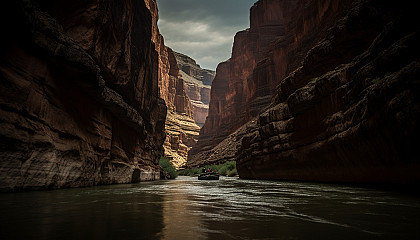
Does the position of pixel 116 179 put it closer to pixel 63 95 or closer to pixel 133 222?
pixel 63 95

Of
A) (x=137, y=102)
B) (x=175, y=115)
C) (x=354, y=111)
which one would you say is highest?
(x=175, y=115)

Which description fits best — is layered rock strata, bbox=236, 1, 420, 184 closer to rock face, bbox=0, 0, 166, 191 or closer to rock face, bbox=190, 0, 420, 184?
rock face, bbox=190, 0, 420, 184

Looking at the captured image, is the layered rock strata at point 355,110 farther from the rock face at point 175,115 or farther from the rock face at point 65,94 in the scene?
the rock face at point 175,115

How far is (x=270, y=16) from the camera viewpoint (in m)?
75.6

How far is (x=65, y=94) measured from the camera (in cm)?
1023

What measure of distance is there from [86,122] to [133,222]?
10.4 metres

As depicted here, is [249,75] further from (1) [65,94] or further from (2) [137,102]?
(1) [65,94]

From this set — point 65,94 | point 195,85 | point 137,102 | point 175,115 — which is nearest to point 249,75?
point 175,115

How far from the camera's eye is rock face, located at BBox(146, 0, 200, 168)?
76125mm

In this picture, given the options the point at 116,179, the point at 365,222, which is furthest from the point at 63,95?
the point at 365,222

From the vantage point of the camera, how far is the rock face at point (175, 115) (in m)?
76.1

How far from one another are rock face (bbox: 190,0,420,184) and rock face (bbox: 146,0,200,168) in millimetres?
55290

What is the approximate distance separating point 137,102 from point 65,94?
9029mm

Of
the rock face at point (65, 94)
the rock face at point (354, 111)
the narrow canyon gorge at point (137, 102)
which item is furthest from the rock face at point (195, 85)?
the rock face at point (354, 111)
